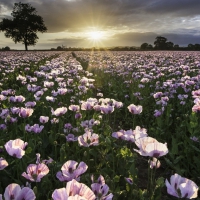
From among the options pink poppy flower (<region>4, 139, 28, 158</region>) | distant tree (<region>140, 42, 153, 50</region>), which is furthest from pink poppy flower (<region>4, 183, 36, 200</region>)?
distant tree (<region>140, 42, 153, 50</region>)

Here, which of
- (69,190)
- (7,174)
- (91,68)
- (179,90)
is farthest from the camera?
(91,68)

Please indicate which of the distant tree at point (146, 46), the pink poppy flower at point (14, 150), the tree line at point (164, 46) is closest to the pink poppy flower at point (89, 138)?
the pink poppy flower at point (14, 150)

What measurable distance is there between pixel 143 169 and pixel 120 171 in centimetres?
77

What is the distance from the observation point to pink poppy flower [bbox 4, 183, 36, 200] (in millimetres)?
1397

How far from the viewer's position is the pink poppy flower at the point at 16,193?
1.40m

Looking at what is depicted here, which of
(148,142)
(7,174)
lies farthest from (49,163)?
(148,142)

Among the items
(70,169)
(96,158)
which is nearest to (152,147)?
(70,169)

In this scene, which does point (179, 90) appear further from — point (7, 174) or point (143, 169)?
point (7, 174)

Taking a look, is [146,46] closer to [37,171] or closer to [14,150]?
[14,150]

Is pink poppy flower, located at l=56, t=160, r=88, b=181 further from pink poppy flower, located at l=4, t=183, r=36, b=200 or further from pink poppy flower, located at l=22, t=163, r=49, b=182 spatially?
pink poppy flower, located at l=4, t=183, r=36, b=200

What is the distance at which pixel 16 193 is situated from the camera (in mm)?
1419

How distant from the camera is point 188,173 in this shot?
130 inches

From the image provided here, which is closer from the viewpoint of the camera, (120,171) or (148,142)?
(148,142)

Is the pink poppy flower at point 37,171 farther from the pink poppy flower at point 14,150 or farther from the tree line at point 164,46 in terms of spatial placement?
the tree line at point 164,46
